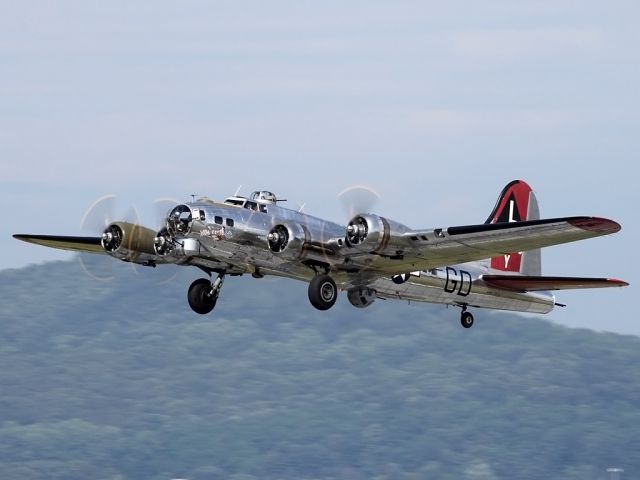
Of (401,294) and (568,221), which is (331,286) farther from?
(568,221)

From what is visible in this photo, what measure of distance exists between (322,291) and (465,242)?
13.3 feet

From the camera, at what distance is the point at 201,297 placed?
118ft

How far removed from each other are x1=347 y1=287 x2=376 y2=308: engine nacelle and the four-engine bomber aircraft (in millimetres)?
29

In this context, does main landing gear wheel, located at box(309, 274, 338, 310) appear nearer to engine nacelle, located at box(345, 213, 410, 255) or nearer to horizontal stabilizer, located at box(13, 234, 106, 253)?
engine nacelle, located at box(345, 213, 410, 255)

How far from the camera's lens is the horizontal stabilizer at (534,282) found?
3769 cm

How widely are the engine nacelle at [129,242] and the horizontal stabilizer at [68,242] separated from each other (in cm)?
228

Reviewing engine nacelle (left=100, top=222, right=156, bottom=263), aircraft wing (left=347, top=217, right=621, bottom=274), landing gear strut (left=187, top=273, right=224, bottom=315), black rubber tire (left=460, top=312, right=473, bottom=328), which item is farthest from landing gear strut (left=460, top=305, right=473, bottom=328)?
engine nacelle (left=100, top=222, right=156, bottom=263)

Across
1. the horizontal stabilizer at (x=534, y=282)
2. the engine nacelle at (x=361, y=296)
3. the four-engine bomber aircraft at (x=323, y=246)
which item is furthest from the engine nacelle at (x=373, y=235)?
the horizontal stabilizer at (x=534, y=282)

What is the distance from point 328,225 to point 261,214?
203 centimetres

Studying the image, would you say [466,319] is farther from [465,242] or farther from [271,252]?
[271,252]

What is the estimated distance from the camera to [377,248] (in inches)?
1326

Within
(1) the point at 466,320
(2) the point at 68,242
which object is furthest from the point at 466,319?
(2) the point at 68,242

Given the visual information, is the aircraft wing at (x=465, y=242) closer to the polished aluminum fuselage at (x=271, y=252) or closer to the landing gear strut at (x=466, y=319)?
the polished aluminum fuselage at (x=271, y=252)

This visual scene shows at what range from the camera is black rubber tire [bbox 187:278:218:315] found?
3591 centimetres
